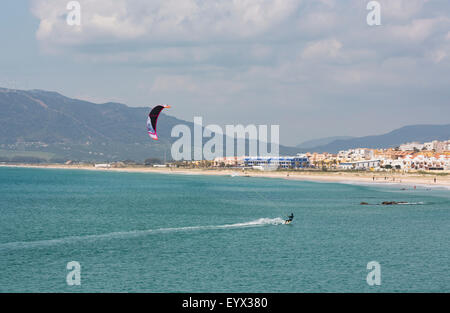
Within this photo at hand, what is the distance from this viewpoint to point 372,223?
49.9 m

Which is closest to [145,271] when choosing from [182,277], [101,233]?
[182,277]

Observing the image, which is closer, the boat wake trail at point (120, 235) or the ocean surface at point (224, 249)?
the ocean surface at point (224, 249)

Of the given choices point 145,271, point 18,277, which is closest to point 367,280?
point 145,271

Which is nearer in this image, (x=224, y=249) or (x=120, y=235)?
(x=224, y=249)

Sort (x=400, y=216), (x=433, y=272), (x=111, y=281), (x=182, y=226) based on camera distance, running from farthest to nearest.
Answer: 1. (x=400, y=216)
2. (x=182, y=226)
3. (x=433, y=272)
4. (x=111, y=281)

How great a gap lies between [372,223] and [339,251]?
14.8 m

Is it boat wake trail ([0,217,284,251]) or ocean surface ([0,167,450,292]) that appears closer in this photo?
ocean surface ([0,167,450,292])

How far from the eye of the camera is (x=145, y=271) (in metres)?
30.1
